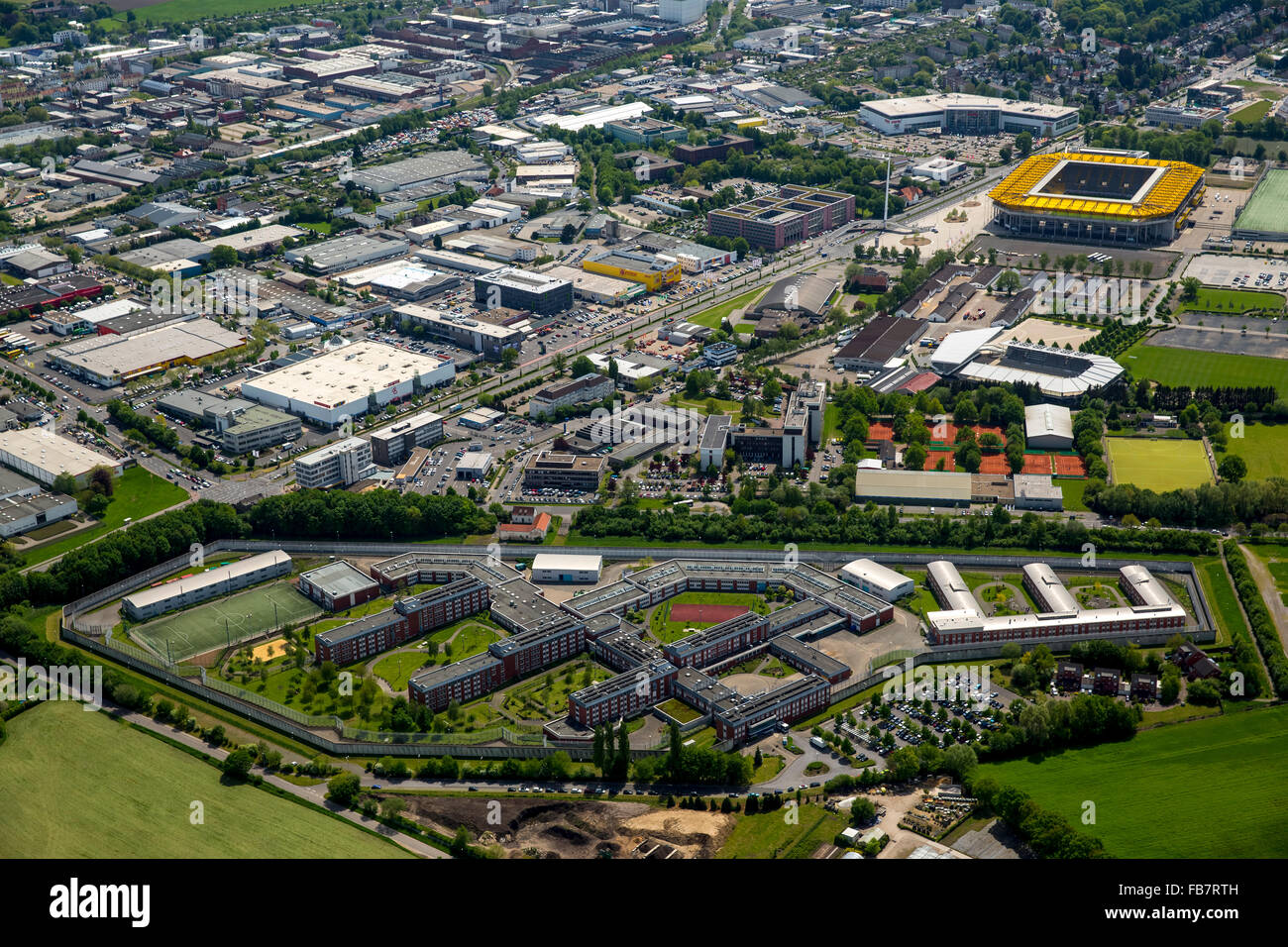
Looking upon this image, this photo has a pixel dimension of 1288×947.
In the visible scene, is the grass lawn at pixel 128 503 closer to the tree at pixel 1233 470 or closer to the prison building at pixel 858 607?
the prison building at pixel 858 607

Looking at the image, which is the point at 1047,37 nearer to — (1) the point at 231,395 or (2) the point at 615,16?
(2) the point at 615,16

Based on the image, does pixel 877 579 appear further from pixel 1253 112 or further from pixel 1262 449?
pixel 1253 112

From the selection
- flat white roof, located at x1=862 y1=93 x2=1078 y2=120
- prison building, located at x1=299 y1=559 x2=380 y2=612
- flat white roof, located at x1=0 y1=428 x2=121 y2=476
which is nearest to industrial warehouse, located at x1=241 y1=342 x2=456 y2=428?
flat white roof, located at x1=0 y1=428 x2=121 y2=476

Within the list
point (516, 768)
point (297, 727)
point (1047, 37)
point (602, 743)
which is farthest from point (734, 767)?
point (1047, 37)

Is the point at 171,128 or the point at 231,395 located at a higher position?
the point at 171,128

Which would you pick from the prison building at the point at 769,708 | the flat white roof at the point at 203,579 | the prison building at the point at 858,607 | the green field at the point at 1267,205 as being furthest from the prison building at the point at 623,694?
the green field at the point at 1267,205

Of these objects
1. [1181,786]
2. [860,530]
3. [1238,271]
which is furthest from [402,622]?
[1238,271]
